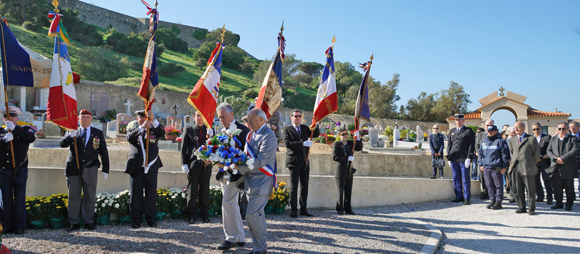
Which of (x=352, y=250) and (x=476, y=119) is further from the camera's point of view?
(x=476, y=119)

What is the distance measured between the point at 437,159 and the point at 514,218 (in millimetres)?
3023

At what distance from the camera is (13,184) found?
17.6 ft

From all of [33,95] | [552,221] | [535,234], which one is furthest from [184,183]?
[33,95]

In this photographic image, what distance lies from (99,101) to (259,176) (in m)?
31.2

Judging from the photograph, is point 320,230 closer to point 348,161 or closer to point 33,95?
point 348,161

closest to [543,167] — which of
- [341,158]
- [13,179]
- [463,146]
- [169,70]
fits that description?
[463,146]

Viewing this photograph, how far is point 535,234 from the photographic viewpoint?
579 cm

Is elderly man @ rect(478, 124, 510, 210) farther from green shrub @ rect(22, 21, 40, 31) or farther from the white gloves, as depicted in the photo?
green shrub @ rect(22, 21, 40, 31)

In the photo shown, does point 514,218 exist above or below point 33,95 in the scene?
below

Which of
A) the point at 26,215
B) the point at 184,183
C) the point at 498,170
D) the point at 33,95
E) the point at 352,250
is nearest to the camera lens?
the point at 352,250

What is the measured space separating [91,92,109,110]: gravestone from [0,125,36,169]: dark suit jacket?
28175mm

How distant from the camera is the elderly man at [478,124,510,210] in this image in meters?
7.73

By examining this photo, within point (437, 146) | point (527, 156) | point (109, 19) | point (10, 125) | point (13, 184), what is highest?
point (109, 19)

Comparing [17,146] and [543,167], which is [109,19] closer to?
[17,146]
